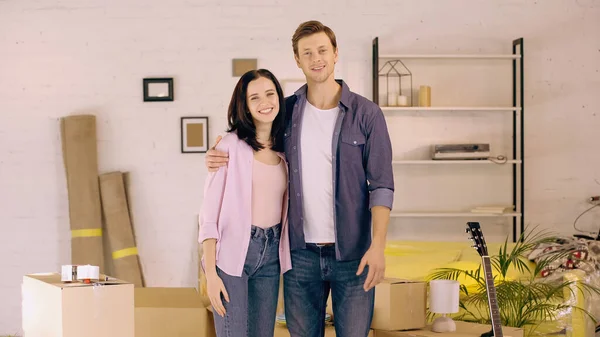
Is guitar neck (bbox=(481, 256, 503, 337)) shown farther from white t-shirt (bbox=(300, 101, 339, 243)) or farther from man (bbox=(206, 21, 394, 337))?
white t-shirt (bbox=(300, 101, 339, 243))

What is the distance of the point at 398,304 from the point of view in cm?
333

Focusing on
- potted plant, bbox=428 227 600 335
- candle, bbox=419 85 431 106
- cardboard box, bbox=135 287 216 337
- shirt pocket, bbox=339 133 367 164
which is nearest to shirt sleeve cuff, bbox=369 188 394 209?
shirt pocket, bbox=339 133 367 164

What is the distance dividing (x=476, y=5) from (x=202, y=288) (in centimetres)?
285

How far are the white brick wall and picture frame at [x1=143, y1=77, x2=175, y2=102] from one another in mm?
66

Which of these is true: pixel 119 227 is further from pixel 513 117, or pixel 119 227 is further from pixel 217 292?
pixel 217 292

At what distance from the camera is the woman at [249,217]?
7.85 ft

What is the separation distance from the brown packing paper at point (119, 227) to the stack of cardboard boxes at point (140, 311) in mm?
2220

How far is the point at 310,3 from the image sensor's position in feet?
19.5

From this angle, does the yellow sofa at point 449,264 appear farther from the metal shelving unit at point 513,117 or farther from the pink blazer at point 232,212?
the pink blazer at point 232,212

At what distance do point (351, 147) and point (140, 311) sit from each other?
1442mm

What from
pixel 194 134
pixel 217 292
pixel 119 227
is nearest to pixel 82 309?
pixel 217 292

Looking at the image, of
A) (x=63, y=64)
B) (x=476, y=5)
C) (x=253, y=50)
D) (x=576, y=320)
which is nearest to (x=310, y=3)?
(x=253, y=50)

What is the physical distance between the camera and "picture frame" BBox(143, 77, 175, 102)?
19.4ft

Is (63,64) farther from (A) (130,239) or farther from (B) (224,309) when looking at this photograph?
(B) (224,309)
